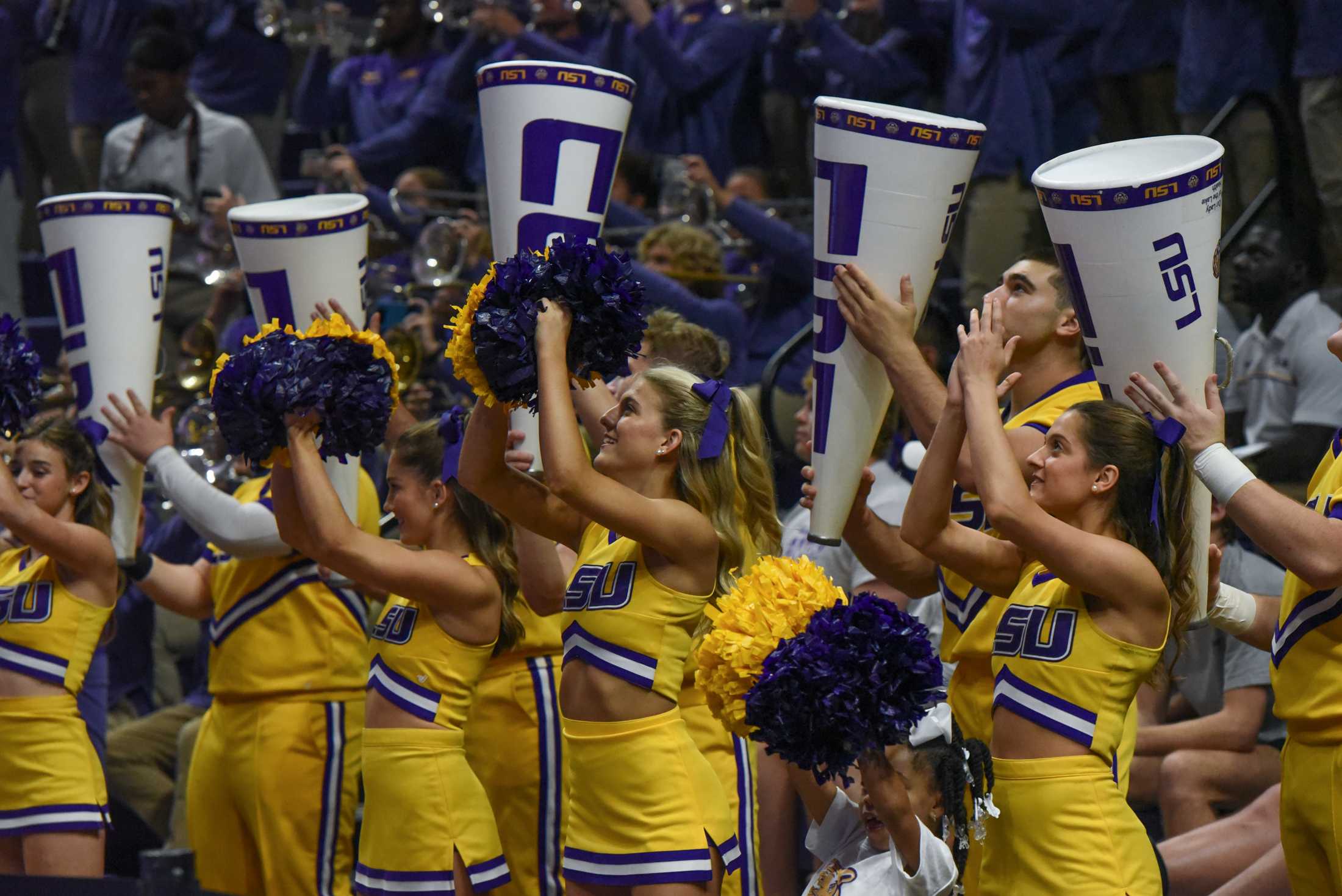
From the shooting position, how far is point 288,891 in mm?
4586

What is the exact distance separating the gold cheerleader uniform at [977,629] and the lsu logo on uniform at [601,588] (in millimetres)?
689

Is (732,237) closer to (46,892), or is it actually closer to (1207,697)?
(1207,697)

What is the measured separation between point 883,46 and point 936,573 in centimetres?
414

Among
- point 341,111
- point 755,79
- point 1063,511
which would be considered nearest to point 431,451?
point 1063,511

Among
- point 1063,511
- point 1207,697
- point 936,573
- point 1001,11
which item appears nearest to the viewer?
point 1063,511

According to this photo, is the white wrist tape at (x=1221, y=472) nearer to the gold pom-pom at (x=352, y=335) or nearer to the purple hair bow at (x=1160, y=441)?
the purple hair bow at (x=1160, y=441)

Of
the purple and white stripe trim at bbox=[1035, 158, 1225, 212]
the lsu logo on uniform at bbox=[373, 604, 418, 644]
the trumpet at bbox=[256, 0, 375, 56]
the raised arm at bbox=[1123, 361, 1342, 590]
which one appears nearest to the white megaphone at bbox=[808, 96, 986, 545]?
the purple and white stripe trim at bbox=[1035, 158, 1225, 212]

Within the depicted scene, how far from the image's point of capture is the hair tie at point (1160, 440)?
3092mm

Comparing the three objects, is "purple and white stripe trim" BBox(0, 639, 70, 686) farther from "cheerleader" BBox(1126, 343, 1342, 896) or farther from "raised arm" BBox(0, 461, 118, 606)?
"cheerleader" BBox(1126, 343, 1342, 896)

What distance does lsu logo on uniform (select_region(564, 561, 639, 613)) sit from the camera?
3533mm

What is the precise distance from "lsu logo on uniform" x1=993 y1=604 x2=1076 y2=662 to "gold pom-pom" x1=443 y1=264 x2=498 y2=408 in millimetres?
1060

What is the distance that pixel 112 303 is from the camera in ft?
15.8

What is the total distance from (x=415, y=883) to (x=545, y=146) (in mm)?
1685

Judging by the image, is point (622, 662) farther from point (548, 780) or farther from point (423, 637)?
point (548, 780)
